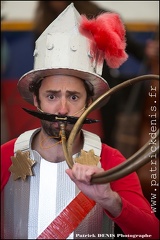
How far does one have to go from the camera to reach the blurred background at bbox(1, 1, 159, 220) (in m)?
2.55

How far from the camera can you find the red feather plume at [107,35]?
1921mm

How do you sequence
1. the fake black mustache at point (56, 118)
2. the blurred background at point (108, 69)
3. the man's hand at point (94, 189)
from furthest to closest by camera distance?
the blurred background at point (108, 69) < the fake black mustache at point (56, 118) < the man's hand at point (94, 189)

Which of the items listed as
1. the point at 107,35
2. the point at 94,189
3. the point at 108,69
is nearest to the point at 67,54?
the point at 107,35

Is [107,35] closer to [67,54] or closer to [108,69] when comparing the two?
[67,54]

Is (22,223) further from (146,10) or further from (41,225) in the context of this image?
(146,10)

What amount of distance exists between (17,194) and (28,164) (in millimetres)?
93

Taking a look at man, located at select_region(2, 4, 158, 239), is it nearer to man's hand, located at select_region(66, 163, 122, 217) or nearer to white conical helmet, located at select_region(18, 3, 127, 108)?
white conical helmet, located at select_region(18, 3, 127, 108)

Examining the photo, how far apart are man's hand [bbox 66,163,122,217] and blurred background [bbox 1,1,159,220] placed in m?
0.64

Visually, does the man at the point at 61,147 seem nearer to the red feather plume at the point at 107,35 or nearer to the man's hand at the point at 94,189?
the red feather plume at the point at 107,35

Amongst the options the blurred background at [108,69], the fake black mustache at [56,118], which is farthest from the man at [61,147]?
the blurred background at [108,69]

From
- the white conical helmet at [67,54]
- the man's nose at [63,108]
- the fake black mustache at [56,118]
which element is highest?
the white conical helmet at [67,54]

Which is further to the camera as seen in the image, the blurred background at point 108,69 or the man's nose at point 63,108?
the blurred background at point 108,69

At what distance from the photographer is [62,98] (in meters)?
1.92

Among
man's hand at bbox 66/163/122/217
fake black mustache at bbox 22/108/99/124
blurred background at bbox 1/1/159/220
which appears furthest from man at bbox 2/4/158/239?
blurred background at bbox 1/1/159/220
